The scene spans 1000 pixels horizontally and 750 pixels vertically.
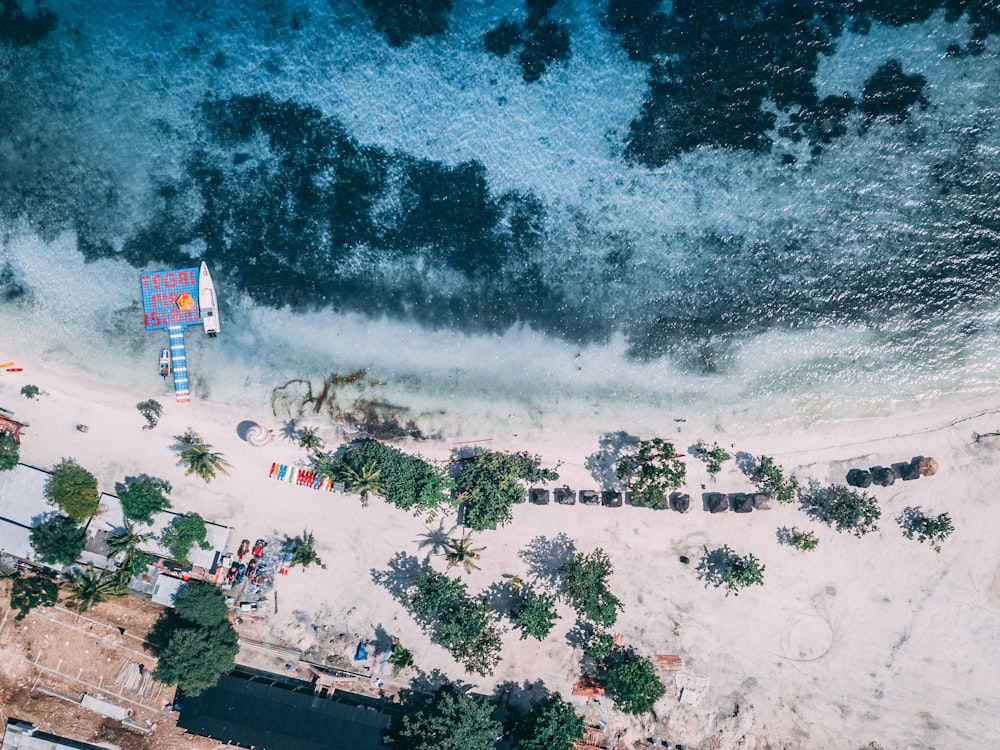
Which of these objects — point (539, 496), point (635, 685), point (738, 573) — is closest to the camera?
point (635, 685)

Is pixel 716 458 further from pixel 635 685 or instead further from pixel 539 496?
pixel 635 685

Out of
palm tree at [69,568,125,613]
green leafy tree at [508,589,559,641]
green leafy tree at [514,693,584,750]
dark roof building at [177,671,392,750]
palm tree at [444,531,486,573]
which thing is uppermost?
palm tree at [444,531,486,573]

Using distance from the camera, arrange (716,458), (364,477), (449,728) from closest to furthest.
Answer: (449,728) → (364,477) → (716,458)

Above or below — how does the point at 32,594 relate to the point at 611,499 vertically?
below

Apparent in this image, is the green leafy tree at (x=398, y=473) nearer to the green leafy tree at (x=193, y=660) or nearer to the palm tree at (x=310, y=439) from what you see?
the palm tree at (x=310, y=439)

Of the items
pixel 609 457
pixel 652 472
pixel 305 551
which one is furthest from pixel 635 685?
pixel 305 551

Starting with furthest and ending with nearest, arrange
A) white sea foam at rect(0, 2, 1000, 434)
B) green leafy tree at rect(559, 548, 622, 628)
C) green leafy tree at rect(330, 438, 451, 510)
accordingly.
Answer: white sea foam at rect(0, 2, 1000, 434)
green leafy tree at rect(330, 438, 451, 510)
green leafy tree at rect(559, 548, 622, 628)

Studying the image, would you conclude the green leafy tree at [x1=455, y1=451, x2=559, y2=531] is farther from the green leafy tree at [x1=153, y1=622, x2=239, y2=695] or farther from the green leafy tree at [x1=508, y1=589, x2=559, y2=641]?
the green leafy tree at [x1=153, y1=622, x2=239, y2=695]

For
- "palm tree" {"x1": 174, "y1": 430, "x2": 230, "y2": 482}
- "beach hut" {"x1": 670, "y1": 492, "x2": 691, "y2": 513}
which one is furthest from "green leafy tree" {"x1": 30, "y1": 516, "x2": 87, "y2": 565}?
"beach hut" {"x1": 670, "y1": 492, "x2": 691, "y2": 513}
